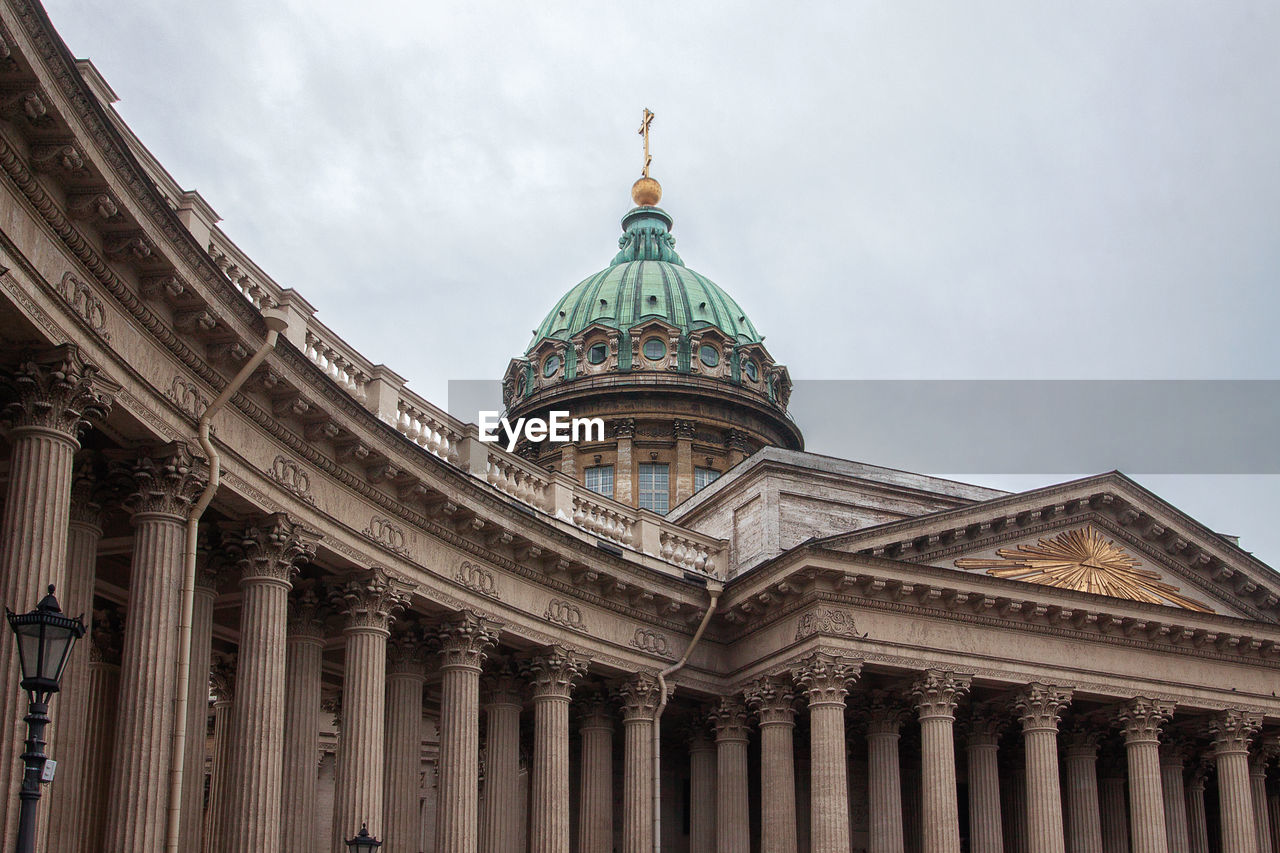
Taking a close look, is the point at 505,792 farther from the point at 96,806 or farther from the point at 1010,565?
the point at 1010,565

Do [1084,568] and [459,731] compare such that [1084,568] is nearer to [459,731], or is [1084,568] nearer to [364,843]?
[459,731]

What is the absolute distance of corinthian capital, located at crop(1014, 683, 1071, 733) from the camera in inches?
1423

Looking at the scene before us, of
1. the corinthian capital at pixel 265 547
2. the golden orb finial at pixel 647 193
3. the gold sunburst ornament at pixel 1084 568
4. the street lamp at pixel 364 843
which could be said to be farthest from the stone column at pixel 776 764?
the golden orb finial at pixel 647 193

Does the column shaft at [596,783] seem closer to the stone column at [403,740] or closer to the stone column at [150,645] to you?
the stone column at [403,740]

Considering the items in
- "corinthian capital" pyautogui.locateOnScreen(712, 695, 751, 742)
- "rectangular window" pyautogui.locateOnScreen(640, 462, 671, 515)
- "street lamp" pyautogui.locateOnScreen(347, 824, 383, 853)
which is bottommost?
"street lamp" pyautogui.locateOnScreen(347, 824, 383, 853)

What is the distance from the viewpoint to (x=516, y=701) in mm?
32969

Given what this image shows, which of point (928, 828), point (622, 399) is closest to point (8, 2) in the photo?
point (928, 828)

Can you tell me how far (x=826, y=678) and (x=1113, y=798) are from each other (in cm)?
1295

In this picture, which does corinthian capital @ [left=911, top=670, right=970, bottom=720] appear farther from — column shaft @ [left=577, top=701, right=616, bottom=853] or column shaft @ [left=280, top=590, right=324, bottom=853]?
column shaft @ [left=280, top=590, right=324, bottom=853]

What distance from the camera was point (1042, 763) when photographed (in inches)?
1406

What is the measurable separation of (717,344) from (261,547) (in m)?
43.2

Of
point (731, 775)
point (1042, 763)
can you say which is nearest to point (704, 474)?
point (731, 775)

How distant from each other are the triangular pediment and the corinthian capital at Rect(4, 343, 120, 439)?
19414mm

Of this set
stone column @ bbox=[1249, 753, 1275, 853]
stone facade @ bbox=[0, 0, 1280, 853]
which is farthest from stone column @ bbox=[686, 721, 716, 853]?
stone column @ bbox=[1249, 753, 1275, 853]
